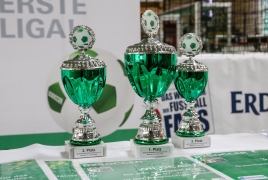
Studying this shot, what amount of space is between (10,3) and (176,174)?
3.97ft

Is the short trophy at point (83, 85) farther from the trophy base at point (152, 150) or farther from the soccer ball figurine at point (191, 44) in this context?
the soccer ball figurine at point (191, 44)

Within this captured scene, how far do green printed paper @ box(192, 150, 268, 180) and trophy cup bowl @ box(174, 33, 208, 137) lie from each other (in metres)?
0.13

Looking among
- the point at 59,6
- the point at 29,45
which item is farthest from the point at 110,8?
the point at 29,45

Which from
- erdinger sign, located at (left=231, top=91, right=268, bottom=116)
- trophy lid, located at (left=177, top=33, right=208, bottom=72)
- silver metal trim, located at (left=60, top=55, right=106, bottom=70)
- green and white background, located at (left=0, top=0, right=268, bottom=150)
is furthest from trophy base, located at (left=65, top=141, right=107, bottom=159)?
erdinger sign, located at (left=231, top=91, right=268, bottom=116)

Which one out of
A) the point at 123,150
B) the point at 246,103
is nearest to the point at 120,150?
the point at 123,150

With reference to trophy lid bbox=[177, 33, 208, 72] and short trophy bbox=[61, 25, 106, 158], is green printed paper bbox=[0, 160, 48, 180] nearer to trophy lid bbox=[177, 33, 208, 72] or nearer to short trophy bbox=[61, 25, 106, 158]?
short trophy bbox=[61, 25, 106, 158]

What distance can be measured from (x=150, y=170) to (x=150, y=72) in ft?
0.87

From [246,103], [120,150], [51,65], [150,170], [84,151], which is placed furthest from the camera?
[246,103]

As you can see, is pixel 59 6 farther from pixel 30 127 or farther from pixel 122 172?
pixel 122 172

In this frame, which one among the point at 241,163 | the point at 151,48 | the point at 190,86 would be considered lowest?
the point at 241,163

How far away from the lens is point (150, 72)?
1029 millimetres

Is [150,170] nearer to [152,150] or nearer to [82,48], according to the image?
[152,150]

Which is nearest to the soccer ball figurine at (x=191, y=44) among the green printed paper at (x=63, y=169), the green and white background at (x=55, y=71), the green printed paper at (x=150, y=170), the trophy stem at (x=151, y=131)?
the trophy stem at (x=151, y=131)

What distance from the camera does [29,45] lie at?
176cm
